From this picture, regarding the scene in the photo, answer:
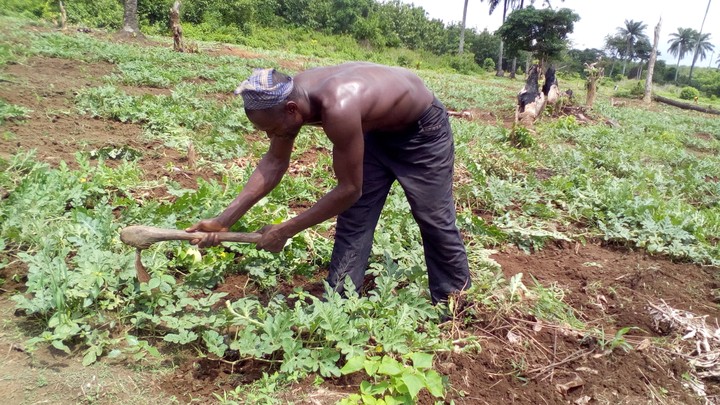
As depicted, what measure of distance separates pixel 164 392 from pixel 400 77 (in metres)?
1.89

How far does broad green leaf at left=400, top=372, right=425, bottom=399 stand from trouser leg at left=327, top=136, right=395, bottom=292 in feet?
3.33

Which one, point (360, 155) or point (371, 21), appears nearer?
point (360, 155)

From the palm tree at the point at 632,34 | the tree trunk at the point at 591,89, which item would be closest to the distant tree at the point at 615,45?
the palm tree at the point at 632,34

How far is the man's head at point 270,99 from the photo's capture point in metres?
2.01

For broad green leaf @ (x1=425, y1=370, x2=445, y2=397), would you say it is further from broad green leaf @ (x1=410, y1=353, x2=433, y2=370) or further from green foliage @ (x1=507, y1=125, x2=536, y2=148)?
green foliage @ (x1=507, y1=125, x2=536, y2=148)

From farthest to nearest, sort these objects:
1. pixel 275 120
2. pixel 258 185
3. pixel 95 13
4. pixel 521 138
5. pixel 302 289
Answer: pixel 95 13 → pixel 521 138 → pixel 302 289 → pixel 258 185 → pixel 275 120

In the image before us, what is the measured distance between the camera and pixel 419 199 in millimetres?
2682

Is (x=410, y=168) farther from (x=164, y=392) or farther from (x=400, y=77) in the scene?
(x=164, y=392)

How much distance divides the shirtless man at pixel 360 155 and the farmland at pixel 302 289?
273 mm

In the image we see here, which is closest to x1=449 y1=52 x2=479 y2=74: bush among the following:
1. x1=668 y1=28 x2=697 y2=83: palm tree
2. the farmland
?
the farmland

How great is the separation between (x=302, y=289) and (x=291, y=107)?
131 cm

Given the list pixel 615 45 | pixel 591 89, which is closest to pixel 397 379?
pixel 591 89

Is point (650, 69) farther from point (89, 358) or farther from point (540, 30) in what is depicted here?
point (89, 358)

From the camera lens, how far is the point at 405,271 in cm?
299
